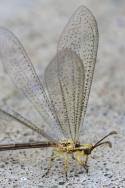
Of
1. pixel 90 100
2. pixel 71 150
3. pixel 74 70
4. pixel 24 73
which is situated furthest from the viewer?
pixel 90 100

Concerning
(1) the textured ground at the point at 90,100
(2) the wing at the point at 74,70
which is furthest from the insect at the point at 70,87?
(1) the textured ground at the point at 90,100

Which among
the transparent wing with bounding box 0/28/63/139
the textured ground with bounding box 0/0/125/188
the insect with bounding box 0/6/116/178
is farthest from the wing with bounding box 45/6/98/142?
the textured ground with bounding box 0/0/125/188

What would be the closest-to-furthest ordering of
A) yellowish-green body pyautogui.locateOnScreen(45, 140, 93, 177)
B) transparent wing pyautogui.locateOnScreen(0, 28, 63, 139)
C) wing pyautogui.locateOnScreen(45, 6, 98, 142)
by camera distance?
wing pyautogui.locateOnScreen(45, 6, 98, 142) → yellowish-green body pyautogui.locateOnScreen(45, 140, 93, 177) → transparent wing pyautogui.locateOnScreen(0, 28, 63, 139)

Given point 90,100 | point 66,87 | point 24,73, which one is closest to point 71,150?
point 66,87

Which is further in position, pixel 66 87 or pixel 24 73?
pixel 24 73

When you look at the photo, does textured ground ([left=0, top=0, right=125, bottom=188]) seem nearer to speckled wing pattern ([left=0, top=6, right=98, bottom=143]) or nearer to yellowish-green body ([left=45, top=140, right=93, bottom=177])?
yellowish-green body ([left=45, top=140, right=93, bottom=177])

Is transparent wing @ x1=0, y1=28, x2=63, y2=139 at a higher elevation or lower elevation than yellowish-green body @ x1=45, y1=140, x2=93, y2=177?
higher

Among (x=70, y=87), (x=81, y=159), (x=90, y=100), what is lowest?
(x=81, y=159)

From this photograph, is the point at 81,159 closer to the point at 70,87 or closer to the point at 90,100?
the point at 70,87

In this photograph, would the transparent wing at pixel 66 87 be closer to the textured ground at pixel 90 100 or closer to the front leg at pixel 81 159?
the front leg at pixel 81 159
